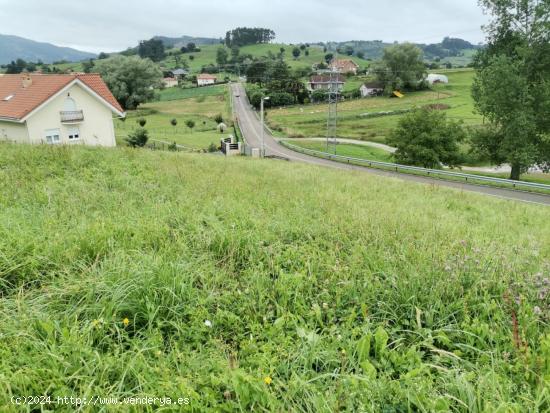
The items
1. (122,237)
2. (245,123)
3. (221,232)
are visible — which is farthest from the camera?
(245,123)

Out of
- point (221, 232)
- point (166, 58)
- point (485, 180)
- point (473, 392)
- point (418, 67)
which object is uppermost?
point (166, 58)

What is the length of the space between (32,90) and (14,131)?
3187 millimetres

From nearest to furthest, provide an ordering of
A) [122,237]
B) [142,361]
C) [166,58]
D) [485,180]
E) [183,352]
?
[142,361] < [183,352] < [122,237] < [485,180] < [166,58]

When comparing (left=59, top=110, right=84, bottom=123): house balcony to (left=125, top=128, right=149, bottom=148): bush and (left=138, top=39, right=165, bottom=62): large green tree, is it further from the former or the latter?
(left=138, top=39, right=165, bottom=62): large green tree

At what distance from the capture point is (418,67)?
91500 millimetres

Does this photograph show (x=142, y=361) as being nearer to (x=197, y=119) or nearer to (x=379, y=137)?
(x=379, y=137)

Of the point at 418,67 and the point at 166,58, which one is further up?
the point at 166,58

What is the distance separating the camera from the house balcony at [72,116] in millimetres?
23516

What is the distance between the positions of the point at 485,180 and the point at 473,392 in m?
27.8

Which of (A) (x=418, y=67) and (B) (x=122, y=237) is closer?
(B) (x=122, y=237)

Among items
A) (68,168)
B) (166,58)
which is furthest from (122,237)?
(166,58)

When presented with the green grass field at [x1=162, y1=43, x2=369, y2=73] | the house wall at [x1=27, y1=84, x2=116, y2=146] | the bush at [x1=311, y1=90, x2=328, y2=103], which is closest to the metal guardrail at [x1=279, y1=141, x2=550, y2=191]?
the house wall at [x1=27, y1=84, x2=116, y2=146]

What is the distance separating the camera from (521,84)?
2458cm

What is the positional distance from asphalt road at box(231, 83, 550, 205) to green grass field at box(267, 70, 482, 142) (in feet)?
17.9
